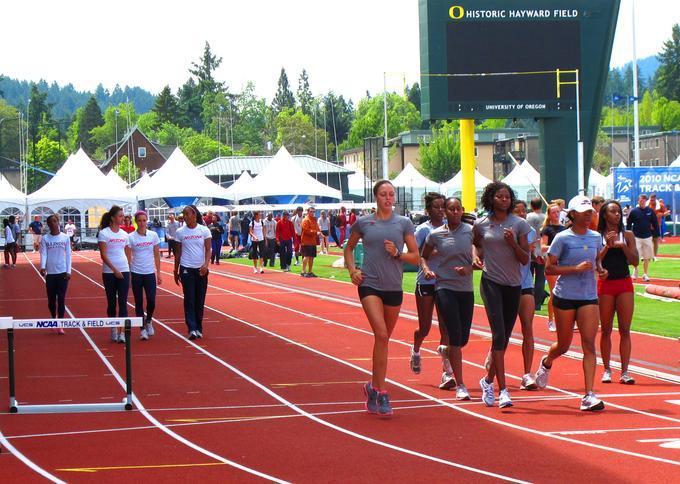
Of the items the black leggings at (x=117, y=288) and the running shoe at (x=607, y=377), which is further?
the black leggings at (x=117, y=288)

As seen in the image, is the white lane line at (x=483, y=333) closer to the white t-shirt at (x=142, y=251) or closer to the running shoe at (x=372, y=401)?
the running shoe at (x=372, y=401)

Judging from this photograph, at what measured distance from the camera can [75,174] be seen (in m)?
61.3

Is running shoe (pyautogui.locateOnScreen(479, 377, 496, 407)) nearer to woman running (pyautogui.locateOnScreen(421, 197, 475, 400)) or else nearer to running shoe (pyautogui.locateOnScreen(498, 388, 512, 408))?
running shoe (pyautogui.locateOnScreen(498, 388, 512, 408))

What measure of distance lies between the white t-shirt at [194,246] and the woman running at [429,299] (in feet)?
18.2

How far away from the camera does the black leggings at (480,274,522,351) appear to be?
37.4ft

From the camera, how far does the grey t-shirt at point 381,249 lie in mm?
11141

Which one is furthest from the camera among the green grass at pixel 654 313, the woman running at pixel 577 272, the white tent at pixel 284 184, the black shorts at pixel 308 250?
the white tent at pixel 284 184

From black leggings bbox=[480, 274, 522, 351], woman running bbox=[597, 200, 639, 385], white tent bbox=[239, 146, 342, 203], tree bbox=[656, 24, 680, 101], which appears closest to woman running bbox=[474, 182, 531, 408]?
black leggings bbox=[480, 274, 522, 351]

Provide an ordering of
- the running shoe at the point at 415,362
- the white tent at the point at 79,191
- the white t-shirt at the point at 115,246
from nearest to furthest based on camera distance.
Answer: the running shoe at the point at 415,362 < the white t-shirt at the point at 115,246 < the white tent at the point at 79,191

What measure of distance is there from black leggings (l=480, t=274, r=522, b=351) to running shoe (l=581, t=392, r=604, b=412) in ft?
2.77

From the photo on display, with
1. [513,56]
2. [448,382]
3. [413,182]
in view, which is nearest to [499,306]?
[448,382]

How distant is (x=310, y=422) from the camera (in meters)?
10.8

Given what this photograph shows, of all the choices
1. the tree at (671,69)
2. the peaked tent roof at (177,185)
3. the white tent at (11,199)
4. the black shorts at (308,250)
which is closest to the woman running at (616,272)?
the black shorts at (308,250)

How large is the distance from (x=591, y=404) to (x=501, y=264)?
4.78 ft
